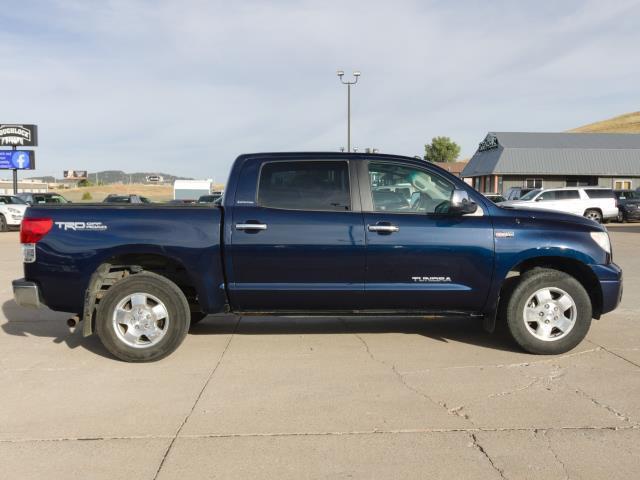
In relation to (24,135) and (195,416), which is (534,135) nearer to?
(24,135)

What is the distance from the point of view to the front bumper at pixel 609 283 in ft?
17.6

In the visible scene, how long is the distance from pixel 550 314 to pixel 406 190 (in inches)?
70.6

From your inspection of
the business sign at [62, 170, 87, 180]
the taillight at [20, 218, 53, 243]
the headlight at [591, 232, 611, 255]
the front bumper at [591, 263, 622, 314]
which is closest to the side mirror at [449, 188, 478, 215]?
the headlight at [591, 232, 611, 255]

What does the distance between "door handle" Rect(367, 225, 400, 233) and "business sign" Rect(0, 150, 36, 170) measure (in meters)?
33.4

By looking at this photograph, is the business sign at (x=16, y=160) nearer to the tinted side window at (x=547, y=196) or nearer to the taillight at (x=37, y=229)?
the tinted side window at (x=547, y=196)

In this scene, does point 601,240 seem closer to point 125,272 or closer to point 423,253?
point 423,253

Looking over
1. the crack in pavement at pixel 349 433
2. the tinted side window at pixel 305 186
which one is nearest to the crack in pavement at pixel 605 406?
Answer: the crack in pavement at pixel 349 433

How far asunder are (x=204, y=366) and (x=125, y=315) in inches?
34.1

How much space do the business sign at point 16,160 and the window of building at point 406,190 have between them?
1306 inches

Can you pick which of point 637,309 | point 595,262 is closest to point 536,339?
point 595,262

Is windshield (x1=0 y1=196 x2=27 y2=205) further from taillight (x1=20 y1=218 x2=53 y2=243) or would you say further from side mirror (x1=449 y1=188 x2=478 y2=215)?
side mirror (x1=449 y1=188 x2=478 y2=215)

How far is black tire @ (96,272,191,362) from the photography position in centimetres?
521

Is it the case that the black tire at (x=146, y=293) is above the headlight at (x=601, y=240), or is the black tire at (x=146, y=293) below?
below

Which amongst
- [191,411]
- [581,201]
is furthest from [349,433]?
[581,201]
